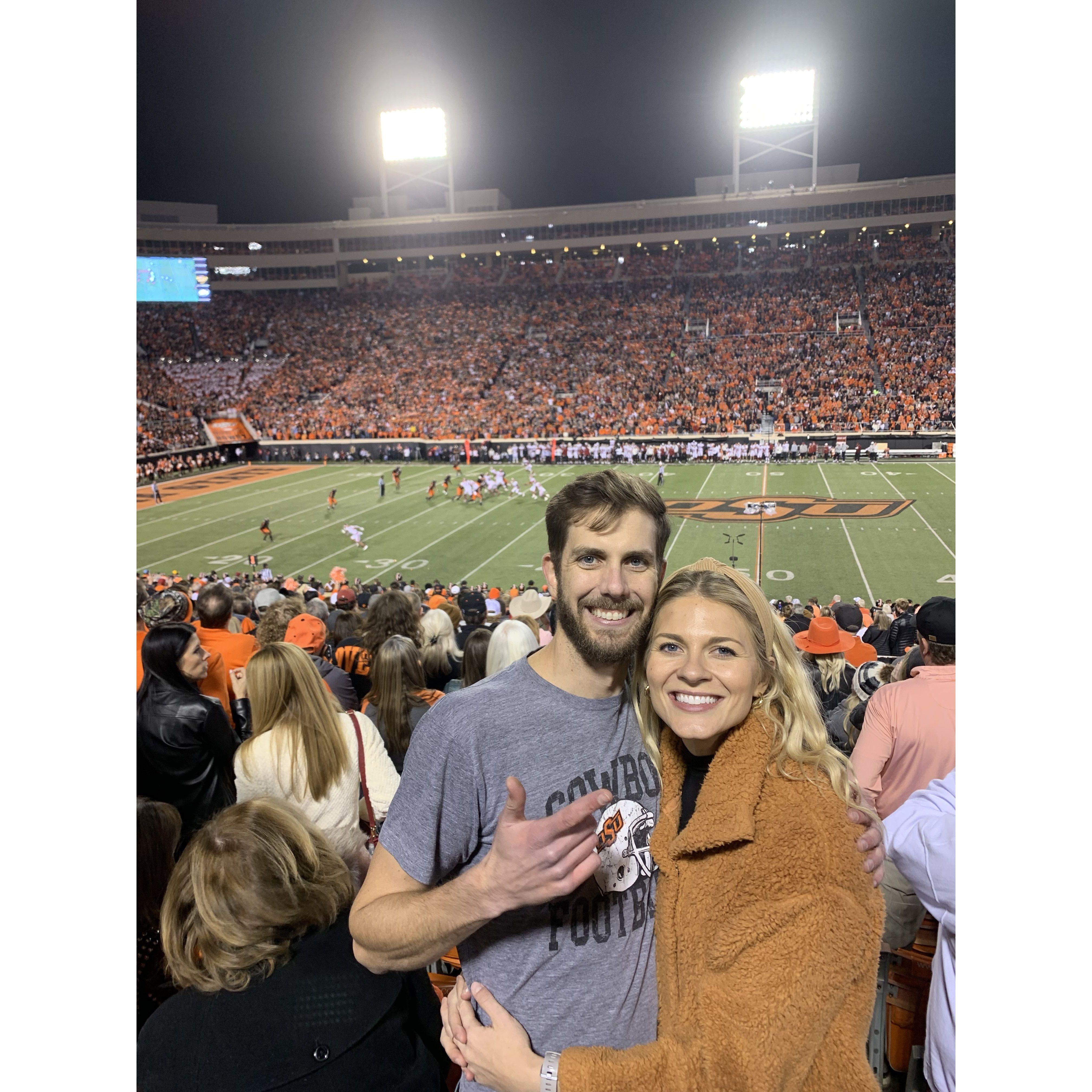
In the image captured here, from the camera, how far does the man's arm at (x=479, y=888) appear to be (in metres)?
1.16

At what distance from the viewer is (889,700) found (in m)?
2.87

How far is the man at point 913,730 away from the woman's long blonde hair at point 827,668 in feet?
4.78

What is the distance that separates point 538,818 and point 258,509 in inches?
953

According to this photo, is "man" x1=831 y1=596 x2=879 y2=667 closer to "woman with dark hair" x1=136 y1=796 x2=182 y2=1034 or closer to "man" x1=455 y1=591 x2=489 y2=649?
"man" x1=455 y1=591 x2=489 y2=649

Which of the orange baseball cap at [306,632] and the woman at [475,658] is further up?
the orange baseball cap at [306,632]

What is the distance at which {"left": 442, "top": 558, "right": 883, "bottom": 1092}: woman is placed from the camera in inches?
46.7

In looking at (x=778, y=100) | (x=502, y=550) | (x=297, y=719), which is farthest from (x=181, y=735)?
(x=778, y=100)

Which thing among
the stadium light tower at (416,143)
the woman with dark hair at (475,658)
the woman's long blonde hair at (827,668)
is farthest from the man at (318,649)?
the stadium light tower at (416,143)

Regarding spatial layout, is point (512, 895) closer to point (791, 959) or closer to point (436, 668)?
point (791, 959)

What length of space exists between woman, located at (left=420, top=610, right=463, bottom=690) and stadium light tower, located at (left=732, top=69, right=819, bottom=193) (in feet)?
132

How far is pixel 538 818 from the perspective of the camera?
4.63 feet

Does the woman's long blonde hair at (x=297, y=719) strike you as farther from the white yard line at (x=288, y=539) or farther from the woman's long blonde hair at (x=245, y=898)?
the white yard line at (x=288, y=539)
